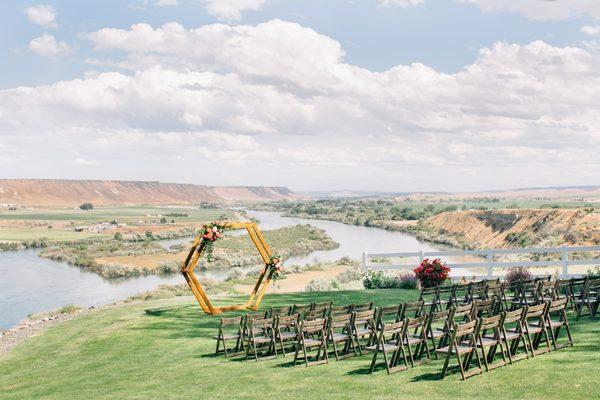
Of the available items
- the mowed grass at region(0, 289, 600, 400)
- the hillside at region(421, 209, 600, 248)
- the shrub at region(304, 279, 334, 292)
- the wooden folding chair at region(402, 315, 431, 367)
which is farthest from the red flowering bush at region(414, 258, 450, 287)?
the hillside at region(421, 209, 600, 248)

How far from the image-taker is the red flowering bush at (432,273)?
2236 cm

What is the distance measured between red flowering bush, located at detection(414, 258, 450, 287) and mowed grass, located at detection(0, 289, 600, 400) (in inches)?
315

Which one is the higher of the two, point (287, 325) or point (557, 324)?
point (557, 324)

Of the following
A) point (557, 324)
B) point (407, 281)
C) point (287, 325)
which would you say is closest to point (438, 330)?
point (557, 324)

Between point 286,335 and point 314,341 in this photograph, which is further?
point 286,335

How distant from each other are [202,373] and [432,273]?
1246 centimetres

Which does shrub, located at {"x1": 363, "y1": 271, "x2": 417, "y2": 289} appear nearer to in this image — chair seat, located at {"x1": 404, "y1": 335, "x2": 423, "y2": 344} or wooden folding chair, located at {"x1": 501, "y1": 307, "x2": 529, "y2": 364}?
chair seat, located at {"x1": 404, "y1": 335, "x2": 423, "y2": 344}

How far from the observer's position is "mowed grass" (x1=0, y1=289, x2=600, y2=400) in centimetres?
904

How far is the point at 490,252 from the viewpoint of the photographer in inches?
938

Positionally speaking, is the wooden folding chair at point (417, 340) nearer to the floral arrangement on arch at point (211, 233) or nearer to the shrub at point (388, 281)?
the floral arrangement on arch at point (211, 233)

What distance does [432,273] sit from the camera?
22359mm

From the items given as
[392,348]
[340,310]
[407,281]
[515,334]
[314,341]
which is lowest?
[407,281]

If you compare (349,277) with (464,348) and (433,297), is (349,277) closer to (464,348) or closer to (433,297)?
→ (433,297)

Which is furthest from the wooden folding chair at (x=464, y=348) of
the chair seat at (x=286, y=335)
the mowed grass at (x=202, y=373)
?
the chair seat at (x=286, y=335)
